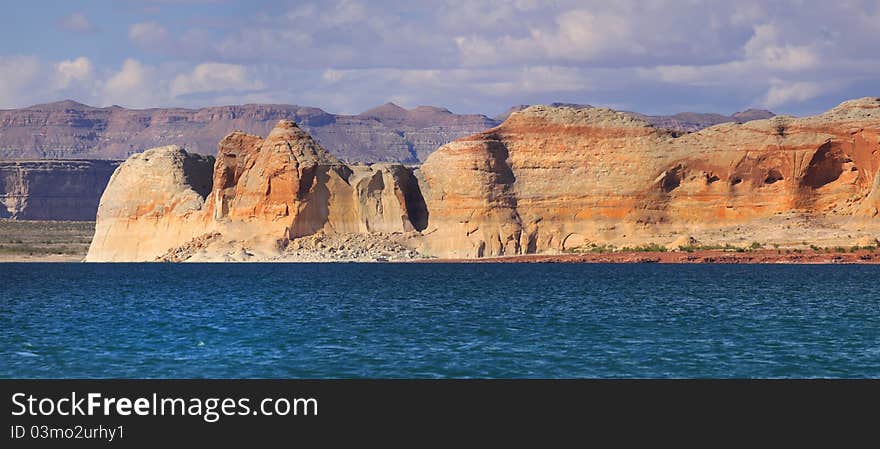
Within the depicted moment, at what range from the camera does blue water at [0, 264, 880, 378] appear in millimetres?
28297

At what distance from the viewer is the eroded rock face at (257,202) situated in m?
110

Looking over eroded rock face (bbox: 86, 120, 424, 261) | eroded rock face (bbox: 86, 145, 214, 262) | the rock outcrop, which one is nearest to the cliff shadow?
eroded rock face (bbox: 86, 145, 214, 262)

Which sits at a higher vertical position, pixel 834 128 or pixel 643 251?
pixel 834 128

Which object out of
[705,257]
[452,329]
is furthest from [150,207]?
[452,329]

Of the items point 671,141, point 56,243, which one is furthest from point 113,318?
point 56,243

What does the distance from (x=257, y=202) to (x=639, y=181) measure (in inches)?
1437

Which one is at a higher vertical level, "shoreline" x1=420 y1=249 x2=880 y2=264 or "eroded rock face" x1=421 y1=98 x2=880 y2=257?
"eroded rock face" x1=421 y1=98 x2=880 y2=257

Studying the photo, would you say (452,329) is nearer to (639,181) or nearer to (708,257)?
(708,257)

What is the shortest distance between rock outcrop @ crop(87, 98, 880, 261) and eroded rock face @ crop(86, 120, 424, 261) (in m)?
0.15

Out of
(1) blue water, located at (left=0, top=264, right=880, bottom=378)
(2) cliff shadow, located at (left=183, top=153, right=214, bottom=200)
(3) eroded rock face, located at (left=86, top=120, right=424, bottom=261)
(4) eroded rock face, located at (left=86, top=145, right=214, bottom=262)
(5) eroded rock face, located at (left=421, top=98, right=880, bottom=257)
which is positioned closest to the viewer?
(1) blue water, located at (left=0, top=264, right=880, bottom=378)

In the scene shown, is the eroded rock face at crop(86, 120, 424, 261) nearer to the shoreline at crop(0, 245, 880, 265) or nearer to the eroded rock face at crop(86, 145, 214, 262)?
the eroded rock face at crop(86, 145, 214, 262)
